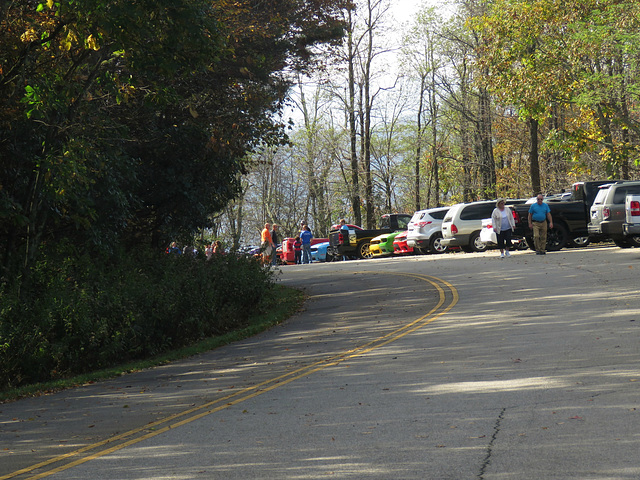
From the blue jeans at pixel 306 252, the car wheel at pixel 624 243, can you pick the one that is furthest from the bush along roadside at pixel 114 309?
the blue jeans at pixel 306 252

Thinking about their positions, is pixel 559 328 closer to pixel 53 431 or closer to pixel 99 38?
pixel 53 431

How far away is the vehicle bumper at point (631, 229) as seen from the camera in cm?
2167

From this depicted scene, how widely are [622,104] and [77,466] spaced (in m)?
32.4

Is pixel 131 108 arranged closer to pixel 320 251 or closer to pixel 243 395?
pixel 243 395

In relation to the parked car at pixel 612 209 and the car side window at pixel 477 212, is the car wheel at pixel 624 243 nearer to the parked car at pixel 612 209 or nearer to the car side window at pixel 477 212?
the parked car at pixel 612 209

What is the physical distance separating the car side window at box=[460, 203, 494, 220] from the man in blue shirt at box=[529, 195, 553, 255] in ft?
15.2

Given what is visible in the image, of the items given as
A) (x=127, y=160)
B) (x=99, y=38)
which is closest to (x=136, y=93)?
(x=127, y=160)

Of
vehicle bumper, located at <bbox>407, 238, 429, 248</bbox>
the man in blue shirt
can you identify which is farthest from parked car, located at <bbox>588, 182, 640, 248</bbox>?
vehicle bumper, located at <bbox>407, 238, 429, 248</bbox>

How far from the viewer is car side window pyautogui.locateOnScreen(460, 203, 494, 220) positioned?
2994 cm

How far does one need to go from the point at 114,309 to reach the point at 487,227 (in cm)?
1754

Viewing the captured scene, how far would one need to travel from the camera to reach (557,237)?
2645 cm

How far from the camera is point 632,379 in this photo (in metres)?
7.72

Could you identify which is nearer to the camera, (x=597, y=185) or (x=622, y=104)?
(x=597, y=185)

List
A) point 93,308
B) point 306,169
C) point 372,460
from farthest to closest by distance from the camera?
point 306,169, point 93,308, point 372,460
